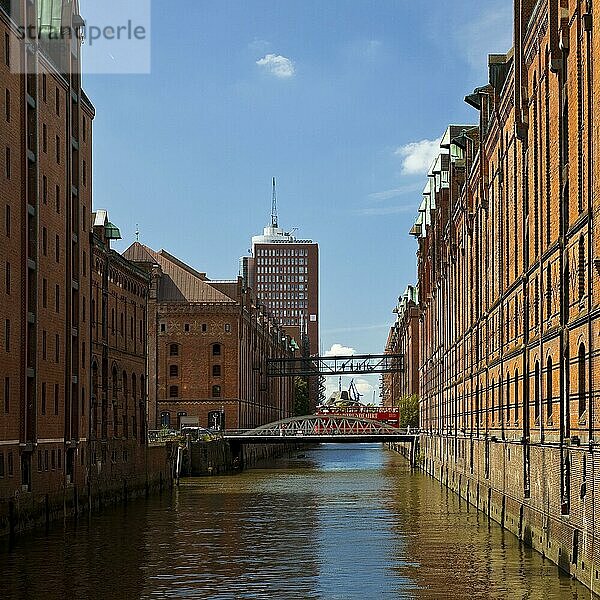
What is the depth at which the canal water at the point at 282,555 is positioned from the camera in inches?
1310

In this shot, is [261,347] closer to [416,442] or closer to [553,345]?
[416,442]

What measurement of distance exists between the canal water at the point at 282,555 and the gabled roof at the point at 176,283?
6571cm

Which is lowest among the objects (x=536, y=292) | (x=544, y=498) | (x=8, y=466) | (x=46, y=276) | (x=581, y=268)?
(x=544, y=498)

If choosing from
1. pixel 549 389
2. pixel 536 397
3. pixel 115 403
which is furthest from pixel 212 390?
pixel 549 389

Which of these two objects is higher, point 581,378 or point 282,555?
point 581,378

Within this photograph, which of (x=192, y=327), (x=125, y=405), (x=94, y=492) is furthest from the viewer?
(x=192, y=327)

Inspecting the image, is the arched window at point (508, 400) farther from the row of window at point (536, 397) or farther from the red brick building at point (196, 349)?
the red brick building at point (196, 349)

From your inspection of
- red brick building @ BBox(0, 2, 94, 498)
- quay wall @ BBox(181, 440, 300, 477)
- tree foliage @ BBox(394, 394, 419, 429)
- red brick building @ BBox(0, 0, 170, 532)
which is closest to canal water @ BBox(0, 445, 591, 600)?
red brick building @ BBox(0, 0, 170, 532)

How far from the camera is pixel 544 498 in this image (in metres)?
36.3

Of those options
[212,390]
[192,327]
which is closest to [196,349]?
[192,327]

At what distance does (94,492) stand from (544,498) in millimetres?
29508

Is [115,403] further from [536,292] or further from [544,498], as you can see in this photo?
[544,498]

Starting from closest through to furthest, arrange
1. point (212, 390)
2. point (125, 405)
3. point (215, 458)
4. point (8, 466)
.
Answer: point (8, 466), point (125, 405), point (215, 458), point (212, 390)

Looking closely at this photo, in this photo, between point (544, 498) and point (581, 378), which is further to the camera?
point (544, 498)
